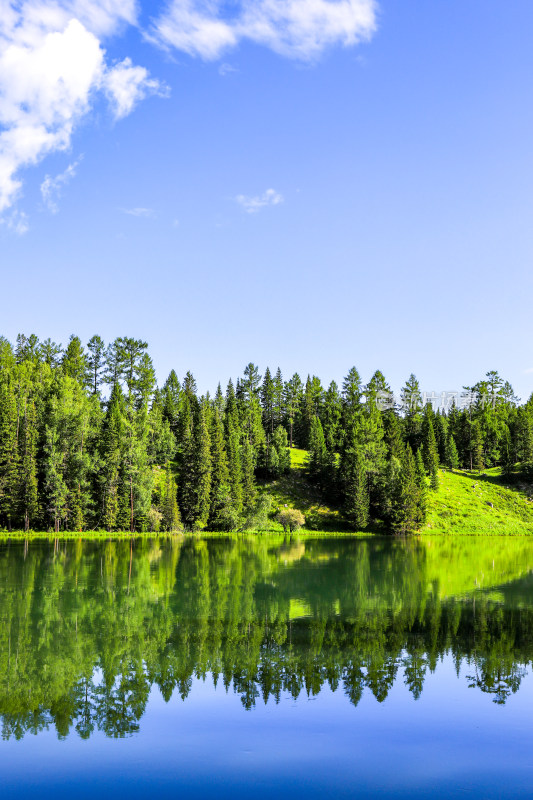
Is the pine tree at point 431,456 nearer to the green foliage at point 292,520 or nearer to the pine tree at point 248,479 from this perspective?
the green foliage at point 292,520

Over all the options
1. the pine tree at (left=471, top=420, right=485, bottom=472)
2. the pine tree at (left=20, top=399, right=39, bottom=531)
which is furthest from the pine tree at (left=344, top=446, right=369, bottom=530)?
the pine tree at (left=20, top=399, right=39, bottom=531)

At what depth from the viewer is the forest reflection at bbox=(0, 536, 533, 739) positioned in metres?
19.9

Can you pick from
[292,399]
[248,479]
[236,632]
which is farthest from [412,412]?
[236,632]

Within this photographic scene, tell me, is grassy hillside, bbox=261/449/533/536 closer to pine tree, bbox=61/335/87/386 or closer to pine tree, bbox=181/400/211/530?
pine tree, bbox=181/400/211/530

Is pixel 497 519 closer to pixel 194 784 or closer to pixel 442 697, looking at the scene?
pixel 442 697

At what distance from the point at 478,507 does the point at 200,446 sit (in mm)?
50020

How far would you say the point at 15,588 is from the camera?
39375 millimetres

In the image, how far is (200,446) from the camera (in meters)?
104

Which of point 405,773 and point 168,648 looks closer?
point 405,773

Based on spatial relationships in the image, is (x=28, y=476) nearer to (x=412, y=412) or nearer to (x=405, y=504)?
(x=405, y=504)

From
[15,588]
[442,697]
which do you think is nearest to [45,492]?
[15,588]

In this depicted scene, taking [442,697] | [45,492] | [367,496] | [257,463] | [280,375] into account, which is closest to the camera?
[442,697]

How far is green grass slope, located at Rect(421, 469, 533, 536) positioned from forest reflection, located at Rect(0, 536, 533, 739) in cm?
4874

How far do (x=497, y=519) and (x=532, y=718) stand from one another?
9630cm
